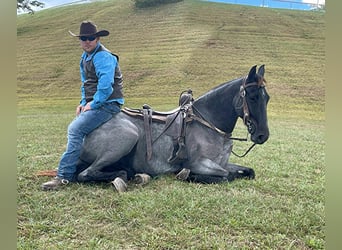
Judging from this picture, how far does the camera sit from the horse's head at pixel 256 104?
2.11 meters

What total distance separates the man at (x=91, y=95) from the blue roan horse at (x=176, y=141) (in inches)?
3.0

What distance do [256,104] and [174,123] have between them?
0.57 metres

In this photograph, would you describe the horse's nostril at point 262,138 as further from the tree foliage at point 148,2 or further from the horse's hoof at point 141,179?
the tree foliage at point 148,2

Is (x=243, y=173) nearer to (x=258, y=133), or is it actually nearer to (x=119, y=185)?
(x=258, y=133)

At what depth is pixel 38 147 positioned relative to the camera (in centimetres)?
271

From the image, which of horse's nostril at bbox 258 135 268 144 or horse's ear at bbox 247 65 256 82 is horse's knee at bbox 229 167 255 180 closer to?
horse's nostril at bbox 258 135 268 144

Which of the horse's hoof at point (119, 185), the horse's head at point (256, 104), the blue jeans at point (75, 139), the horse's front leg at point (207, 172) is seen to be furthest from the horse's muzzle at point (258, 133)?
the blue jeans at point (75, 139)

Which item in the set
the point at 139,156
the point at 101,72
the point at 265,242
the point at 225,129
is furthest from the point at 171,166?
the point at 265,242

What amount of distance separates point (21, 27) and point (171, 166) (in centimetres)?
127

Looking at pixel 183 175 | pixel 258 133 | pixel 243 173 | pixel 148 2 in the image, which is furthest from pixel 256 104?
pixel 148 2

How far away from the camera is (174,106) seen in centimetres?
278

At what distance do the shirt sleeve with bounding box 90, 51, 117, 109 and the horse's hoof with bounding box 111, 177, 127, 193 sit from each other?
1.60ft
